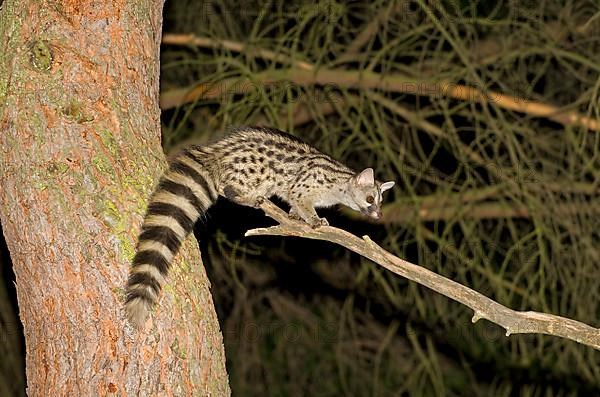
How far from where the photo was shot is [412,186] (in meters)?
5.88

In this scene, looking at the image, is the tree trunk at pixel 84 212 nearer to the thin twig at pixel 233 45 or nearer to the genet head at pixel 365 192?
the genet head at pixel 365 192

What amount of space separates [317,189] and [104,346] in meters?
1.90

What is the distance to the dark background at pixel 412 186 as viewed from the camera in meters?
5.39

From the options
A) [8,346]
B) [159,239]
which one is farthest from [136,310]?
[8,346]

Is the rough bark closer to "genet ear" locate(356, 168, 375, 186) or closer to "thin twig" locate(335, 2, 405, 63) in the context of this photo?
"genet ear" locate(356, 168, 375, 186)

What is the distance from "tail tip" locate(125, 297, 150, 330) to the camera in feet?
10.1

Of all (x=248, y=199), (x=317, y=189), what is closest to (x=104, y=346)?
(x=248, y=199)

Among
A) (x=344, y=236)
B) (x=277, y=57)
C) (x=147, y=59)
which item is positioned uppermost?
(x=277, y=57)

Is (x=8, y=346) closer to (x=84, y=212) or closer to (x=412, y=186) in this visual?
(x=412, y=186)

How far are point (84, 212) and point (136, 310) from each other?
0.38m

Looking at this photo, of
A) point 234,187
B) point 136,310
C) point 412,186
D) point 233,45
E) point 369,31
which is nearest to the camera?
point 136,310

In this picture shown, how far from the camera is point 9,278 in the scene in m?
6.05

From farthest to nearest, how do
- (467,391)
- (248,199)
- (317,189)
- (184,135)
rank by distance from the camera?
(467,391)
(184,135)
(317,189)
(248,199)

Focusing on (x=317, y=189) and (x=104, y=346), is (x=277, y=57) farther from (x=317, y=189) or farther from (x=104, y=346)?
(x=104, y=346)
